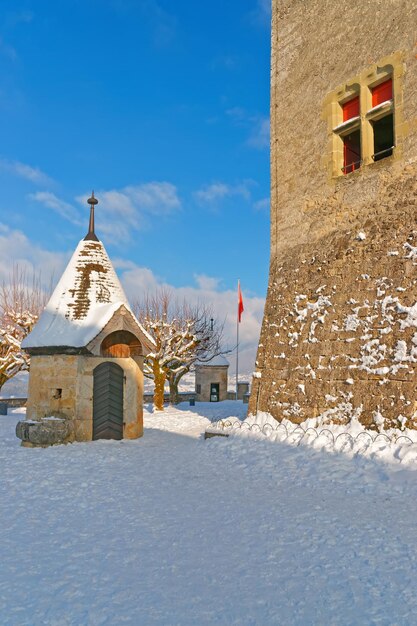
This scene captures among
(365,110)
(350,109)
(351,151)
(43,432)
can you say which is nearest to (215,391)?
(43,432)

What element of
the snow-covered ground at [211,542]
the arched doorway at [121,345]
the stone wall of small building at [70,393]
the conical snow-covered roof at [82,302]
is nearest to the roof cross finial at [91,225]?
the conical snow-covered roof at [82,302]

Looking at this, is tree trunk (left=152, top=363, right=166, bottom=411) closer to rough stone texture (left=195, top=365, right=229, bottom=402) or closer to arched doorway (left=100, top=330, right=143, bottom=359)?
arched doorway (left=100, top=330, right=143, bottom=359)

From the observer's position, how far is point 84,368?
11.0m

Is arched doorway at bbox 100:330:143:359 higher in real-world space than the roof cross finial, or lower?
lower

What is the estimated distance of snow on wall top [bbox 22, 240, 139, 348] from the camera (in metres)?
11.1

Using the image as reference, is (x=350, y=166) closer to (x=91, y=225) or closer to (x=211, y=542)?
(x=91, y=225)

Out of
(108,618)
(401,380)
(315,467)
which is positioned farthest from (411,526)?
(401,380)

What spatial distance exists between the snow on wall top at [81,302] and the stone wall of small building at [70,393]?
51 centimetres

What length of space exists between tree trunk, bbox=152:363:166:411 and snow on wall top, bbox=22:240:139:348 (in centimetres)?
928

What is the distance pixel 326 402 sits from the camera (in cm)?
981

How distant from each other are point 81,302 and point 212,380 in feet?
66.4

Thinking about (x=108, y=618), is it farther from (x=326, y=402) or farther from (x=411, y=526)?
(x=326, y=402)

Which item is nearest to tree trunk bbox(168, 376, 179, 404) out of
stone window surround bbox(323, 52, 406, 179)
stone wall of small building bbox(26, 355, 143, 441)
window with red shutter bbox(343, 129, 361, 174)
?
stone wall of small building bbox(26, 355, 143, 441)

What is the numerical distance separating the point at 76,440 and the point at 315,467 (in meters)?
5.89
